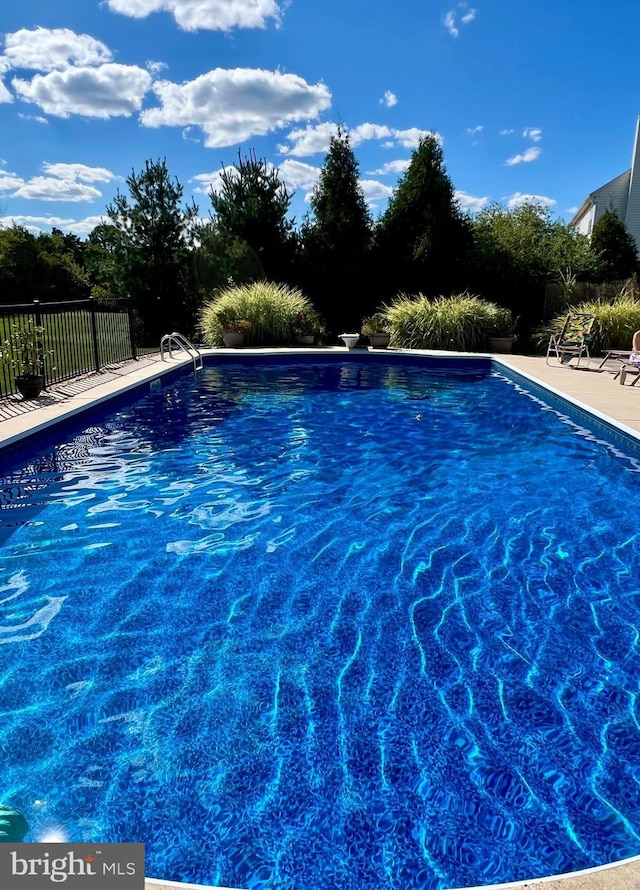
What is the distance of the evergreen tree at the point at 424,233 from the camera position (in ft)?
49.4

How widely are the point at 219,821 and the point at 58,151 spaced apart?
69.6ft

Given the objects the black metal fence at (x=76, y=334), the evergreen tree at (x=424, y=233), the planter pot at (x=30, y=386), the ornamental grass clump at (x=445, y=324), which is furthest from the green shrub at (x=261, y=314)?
the planter pot at (x=30, y=386)

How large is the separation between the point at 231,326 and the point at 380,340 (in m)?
3.35

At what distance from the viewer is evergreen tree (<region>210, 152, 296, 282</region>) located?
15227 mm

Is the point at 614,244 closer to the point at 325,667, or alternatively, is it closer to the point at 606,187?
the point at 606,187

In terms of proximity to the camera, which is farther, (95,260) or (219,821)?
(95,260)

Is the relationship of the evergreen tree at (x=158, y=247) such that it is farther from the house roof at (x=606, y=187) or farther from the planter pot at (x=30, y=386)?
the house roof at (x=606, y=187)

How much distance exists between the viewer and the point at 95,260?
16.1 meters

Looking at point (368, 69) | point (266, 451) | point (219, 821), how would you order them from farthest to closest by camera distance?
1. point (368, 69)
2. point (266, 451)
3. point (219, 821)

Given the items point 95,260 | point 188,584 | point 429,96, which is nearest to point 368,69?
point 429,96

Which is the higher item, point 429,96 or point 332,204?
point 429,96

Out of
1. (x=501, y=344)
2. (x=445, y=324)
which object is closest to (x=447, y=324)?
(x=445, y=324)

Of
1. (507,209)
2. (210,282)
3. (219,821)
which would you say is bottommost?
(219,821)

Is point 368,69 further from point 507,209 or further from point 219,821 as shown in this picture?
point 507,209
